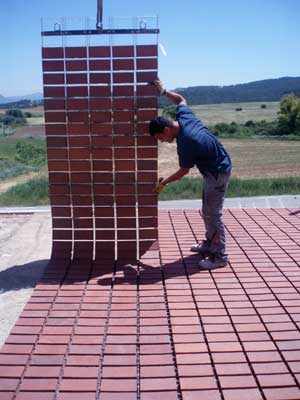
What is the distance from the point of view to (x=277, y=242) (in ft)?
15.1

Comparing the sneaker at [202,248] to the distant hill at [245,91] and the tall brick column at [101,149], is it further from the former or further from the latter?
the distant hill at [245,91]

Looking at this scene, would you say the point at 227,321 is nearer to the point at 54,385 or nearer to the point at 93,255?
the point at 54,385

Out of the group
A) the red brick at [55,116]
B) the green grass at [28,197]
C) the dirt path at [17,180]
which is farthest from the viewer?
the dirt path at [17,180]

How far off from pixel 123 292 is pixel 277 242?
1.85 metres

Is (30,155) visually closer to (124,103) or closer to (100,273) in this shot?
(124,103)

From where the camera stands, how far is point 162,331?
2.95m

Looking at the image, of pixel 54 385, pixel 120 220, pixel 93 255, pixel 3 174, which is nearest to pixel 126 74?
pixel 120 220

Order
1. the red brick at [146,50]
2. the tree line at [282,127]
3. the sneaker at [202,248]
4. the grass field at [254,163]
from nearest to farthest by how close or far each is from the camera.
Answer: the red brick at [146,50] < the sneaker at [202,248] < the grass field at [254,163] < the tree line at [282,127]

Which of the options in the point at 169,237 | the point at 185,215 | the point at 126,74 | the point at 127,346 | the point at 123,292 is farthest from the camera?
the point at 185,215

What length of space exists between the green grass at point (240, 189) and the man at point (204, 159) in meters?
4.99

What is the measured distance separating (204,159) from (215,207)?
446 millimetres

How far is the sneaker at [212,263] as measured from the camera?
3.95 m

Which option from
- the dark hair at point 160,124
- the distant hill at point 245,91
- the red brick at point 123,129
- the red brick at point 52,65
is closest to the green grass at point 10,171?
the red brick at point 52,65

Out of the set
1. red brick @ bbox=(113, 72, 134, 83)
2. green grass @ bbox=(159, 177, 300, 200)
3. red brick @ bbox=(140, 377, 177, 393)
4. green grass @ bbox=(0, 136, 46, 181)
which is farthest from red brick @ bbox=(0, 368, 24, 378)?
green grass @ bbox=(0, 136, 46, 181)
